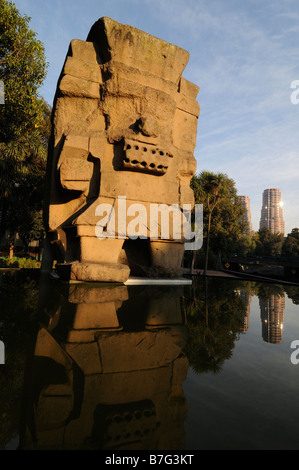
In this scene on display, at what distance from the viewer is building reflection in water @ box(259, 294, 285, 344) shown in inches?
113

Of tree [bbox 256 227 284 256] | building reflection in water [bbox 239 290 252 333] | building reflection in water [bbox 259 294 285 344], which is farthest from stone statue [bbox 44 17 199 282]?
tree [bbox 256 227 284 256]

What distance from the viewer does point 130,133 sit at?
271 inches

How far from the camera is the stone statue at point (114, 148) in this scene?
21.4 ft

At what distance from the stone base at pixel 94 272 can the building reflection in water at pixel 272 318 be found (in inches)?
113

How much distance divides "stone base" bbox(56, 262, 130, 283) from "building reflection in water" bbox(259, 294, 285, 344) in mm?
2877

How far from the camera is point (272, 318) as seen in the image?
146 inches

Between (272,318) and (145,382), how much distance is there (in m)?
2.59

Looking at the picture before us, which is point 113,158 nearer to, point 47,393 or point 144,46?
point 144,46

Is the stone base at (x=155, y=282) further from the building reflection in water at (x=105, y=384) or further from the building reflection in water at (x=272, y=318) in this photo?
the building reflection in water at (x=105, y=384)

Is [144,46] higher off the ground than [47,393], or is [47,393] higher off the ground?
[144,46]

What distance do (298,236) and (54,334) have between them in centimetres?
5621

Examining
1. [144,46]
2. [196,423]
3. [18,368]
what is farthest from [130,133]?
[196,423]

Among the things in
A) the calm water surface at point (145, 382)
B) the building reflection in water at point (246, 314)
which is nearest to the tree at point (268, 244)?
the building reflection in water at point (246, 314)
